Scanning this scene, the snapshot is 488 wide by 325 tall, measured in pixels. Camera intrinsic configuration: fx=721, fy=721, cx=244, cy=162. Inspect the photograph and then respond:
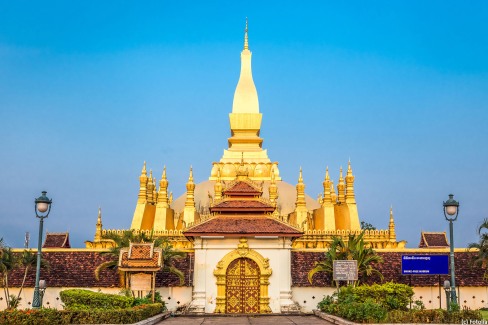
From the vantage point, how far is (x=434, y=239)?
4581 centimetres

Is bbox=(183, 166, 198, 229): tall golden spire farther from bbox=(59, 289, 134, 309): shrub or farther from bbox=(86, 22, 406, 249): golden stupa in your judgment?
bbox=(59, 289, 134, 309): shrub

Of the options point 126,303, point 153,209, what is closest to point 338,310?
point 126,303

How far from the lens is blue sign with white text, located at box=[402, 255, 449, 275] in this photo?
2944 cm

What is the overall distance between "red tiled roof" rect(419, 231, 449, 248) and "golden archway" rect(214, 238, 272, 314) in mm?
19154

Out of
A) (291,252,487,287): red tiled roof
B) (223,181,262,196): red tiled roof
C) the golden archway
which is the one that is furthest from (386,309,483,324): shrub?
(223,181,262,196): red tiled roof

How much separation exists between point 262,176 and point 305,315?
2009 cm

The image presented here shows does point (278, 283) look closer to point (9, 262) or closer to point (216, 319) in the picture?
point (216, 319)

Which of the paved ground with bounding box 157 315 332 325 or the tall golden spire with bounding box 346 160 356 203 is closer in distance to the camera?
the paved ground with bounding box 157 315 332 325

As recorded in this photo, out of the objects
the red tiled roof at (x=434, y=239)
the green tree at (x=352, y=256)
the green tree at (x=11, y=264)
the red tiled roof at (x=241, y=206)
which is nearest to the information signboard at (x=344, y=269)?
the green tree at (x=352, y=256)

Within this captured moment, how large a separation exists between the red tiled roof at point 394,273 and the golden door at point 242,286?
199 cm

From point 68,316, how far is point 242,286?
34.4ft

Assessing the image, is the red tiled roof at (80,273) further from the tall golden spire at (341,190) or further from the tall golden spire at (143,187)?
the tall golden spire at (341,190)

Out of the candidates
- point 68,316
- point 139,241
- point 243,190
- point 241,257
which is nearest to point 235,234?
point 241,257

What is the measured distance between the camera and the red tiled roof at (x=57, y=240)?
45.7 meters
